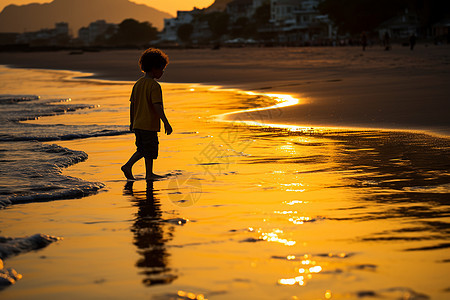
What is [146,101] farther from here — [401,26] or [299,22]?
[299,22]

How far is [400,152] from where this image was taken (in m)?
7.44

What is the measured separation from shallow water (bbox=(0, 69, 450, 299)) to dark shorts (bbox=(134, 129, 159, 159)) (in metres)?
0.24

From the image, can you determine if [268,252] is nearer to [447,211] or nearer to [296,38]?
[447,211]

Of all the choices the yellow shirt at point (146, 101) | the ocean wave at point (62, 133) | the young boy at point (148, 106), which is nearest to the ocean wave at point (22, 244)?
the young boy at point (148, 106)

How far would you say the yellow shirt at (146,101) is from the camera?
645 cm

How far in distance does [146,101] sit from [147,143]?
390mm

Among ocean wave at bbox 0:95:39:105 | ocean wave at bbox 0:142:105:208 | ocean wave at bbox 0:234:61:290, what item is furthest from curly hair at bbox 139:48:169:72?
ocean wave at bbox 0:95:39:105

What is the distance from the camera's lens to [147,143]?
648 centimetres

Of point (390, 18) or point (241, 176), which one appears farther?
point (390, 18)

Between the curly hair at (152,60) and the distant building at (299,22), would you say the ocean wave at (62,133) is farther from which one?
the distant building at (299,22)

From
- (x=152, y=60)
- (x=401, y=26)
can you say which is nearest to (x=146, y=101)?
(x=152, y=60)

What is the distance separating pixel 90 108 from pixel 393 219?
11.6 metres

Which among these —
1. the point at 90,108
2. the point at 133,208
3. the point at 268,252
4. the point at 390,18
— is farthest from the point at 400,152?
the point at 390,18

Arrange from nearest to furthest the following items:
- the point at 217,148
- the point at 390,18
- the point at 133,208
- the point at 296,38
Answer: the point at 133,208 < the point at 217,148 < the point at 390,18 < the point at 296,38
